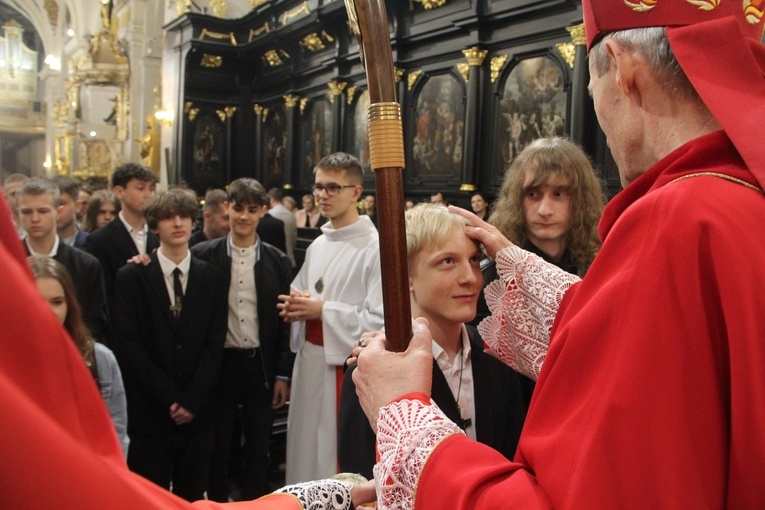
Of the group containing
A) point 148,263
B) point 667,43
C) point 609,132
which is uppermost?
point 667,43

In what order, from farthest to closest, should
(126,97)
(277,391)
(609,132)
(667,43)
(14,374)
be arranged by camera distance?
(126,97)
(277,391)
(609,132)
(667,43)
(14,374)

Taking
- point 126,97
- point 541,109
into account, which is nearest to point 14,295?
point 541,109

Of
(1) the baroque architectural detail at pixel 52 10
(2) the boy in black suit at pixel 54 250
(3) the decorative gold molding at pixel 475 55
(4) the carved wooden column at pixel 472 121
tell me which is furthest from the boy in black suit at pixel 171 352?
(1) the baroque architectural detail at pixel 52 10

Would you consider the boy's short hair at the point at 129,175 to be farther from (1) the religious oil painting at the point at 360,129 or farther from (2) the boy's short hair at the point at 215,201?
(1) the religious oil painting at the point at 360,129

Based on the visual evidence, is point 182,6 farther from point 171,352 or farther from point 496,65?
point 171,352

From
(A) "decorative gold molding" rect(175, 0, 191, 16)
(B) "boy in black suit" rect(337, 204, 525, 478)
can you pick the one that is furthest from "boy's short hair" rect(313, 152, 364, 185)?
(A) "decorative gold molding" rect(175, 0, 191, 16)

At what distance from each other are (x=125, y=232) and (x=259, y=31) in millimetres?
11502

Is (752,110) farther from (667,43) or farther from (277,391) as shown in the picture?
(277,391)

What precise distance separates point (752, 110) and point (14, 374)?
1.00m

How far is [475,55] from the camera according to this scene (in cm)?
930

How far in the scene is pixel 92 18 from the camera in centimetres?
2378

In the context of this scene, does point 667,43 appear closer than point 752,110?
No

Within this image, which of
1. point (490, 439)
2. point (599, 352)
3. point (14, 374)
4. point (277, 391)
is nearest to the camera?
point (14, 374)

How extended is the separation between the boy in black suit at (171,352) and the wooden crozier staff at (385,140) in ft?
8.20
